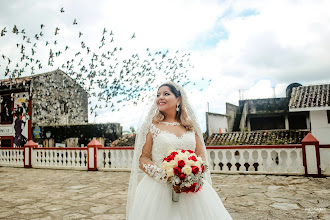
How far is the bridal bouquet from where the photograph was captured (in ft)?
7.36

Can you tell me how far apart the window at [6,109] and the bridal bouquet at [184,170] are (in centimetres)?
2037

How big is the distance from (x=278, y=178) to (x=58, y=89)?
1963cm

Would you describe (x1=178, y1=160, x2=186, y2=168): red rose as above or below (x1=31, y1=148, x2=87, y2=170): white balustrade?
above

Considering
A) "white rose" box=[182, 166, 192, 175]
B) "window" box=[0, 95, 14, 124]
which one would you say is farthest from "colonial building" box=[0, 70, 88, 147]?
"white rose" box=[182, 166, 192, 175]

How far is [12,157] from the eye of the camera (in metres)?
14.1

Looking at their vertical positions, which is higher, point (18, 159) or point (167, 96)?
point (167, 96)

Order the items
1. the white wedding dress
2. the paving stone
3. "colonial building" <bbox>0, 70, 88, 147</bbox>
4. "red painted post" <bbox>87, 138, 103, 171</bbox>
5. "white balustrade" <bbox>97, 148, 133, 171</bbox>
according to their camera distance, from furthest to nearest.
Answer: "colonial building" <bbox>0, 70, 88, 147</bbox>
"red painted post" <bbox>87, 138, 103, 171</bbox>
"white balustrade" <bbox>97, 148, 133, 171</bbox>
the paving stone
the white wedding dress

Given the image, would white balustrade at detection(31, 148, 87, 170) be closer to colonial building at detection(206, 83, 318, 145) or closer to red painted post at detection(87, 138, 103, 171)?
red painted post at detection(87, 138, 103, 171)

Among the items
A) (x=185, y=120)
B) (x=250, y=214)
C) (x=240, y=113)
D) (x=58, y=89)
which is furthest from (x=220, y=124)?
(x=185, y=120)

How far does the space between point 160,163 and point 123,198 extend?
3697mm

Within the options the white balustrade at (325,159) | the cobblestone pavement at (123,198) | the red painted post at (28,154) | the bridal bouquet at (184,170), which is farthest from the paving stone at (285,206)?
the red painted post at (28,154)

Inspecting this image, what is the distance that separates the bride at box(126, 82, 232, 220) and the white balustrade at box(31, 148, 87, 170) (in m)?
9.24

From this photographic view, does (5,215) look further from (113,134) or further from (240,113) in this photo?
(240,113)

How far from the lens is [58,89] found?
22.6 meters
